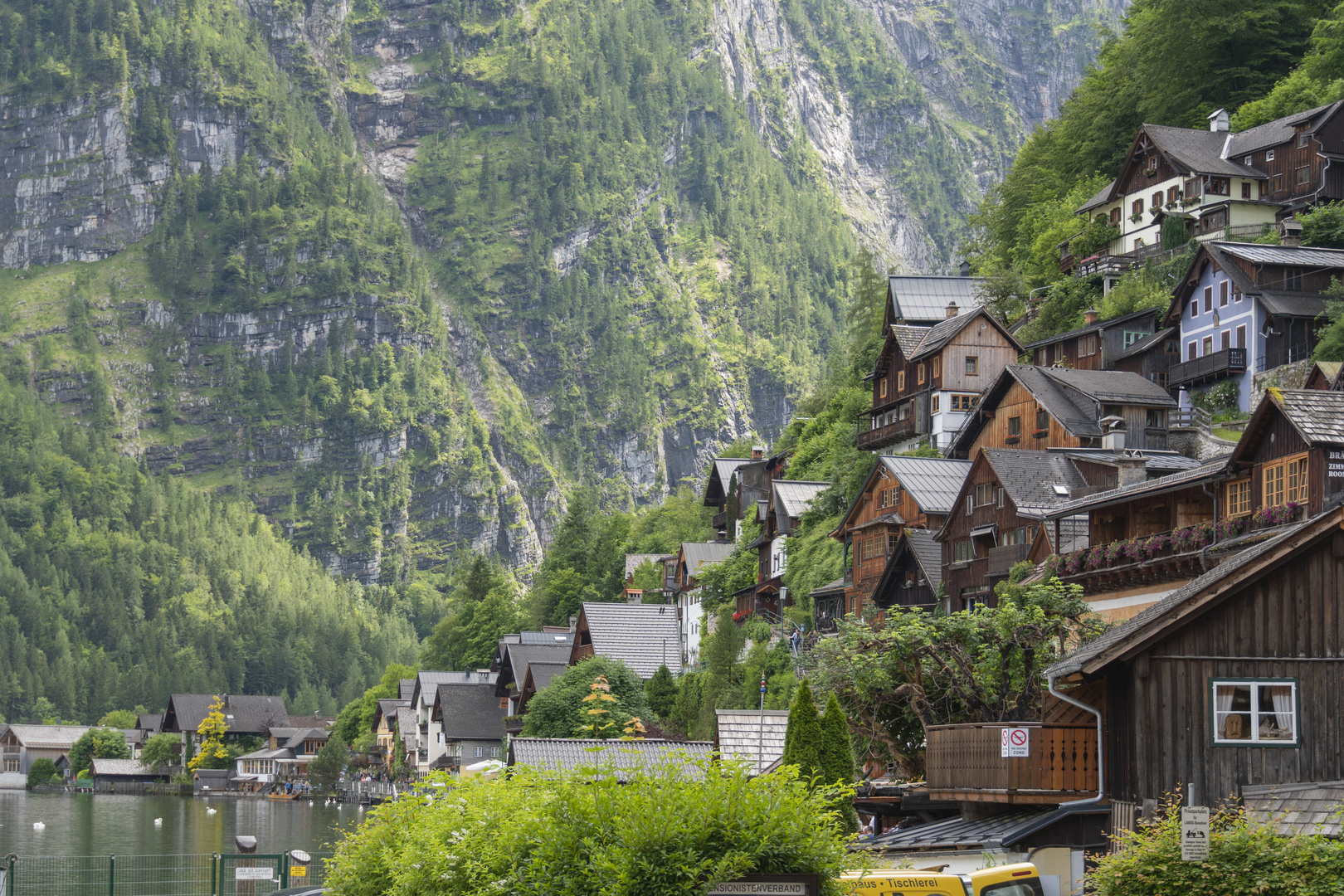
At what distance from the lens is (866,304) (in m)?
121

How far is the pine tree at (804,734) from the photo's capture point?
31422 millimetres

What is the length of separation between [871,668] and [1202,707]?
39.8ft

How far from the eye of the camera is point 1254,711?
26438mm

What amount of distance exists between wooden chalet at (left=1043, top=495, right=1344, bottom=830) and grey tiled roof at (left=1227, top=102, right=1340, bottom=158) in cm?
5598

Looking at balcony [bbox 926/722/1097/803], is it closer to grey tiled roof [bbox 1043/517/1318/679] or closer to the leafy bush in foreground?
grey tiled roof [bbox 1043/517/1318/679]

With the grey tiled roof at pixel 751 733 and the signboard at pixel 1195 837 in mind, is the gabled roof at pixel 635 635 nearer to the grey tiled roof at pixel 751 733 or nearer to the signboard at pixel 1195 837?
the grey tiled roof at pixel 751 733

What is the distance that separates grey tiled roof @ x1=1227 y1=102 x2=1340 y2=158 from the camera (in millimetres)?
77438

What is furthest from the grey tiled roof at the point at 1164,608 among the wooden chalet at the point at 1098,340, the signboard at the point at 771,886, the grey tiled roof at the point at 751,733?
the wooden chalet at the point at 1098,340

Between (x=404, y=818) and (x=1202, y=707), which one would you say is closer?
(x=404, y=818)

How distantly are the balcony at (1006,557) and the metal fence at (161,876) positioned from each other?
23412 millimetres

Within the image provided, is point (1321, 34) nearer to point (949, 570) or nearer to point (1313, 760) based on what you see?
point (949, 570)

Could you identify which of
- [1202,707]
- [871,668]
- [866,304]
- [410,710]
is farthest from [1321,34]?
[410,710]

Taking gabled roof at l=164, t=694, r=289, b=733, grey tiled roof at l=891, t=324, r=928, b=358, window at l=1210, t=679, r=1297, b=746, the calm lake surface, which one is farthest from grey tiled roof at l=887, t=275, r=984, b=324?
gabled roof at l=164, t=694, r=289, b=733

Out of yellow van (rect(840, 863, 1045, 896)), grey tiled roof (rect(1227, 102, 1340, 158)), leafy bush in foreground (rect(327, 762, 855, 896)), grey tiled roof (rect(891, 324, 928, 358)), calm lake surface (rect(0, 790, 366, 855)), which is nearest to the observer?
leafy bush in foreground (rect(327, 762, 855, 896))
